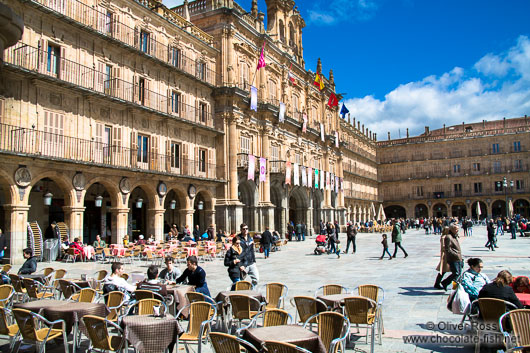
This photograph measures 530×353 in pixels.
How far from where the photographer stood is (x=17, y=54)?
1784 centimetres

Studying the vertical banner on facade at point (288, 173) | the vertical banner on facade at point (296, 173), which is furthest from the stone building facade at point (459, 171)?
the vertical banner on facade at point (288, 173)

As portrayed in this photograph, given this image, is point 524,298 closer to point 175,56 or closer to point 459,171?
point 175,56

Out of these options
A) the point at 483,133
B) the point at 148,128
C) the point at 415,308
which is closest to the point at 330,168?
the point at 148,128

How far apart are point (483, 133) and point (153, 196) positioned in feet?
197

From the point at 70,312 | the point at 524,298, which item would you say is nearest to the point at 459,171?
the point at 524,298

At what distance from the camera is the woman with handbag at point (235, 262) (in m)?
9.75

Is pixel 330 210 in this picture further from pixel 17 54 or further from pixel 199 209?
pixel 17 54

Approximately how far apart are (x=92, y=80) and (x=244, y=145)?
12.9 meters

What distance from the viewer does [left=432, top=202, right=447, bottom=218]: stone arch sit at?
70869mm

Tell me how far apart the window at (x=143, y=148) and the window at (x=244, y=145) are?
8.18m

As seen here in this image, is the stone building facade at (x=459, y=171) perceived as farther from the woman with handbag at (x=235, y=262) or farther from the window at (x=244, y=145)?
the woman with handbag at (x=235, y=262)

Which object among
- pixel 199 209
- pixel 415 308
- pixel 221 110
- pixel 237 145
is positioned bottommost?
pixel 415 308

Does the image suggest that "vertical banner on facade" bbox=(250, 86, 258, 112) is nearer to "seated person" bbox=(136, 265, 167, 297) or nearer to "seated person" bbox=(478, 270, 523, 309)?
"seated person" bbox=(136, 265, 167, 297)

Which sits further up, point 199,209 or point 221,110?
point 221,110
